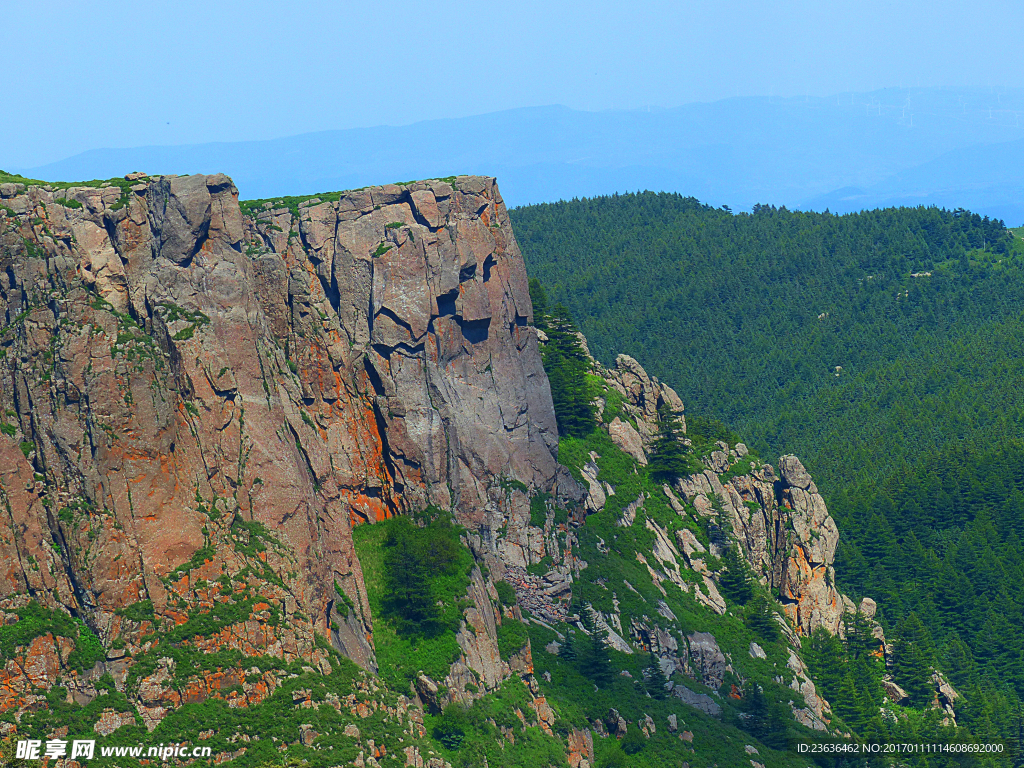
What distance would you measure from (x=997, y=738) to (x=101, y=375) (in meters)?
99.8

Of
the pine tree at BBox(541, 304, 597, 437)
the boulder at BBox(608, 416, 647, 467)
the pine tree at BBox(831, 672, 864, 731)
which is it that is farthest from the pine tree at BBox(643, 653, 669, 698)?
the boulder at BBox(608, 416, 647, 467)

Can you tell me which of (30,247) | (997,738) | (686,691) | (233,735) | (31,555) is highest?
(30,247)

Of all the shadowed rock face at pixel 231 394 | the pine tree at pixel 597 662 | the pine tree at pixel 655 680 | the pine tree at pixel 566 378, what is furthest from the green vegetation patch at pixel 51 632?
the pine tree at pixel 566 378

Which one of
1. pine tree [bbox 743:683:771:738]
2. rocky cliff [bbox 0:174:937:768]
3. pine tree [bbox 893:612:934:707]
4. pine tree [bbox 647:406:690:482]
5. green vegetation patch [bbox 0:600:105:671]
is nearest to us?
green vegetation patch [bbox 0:600:105:671]

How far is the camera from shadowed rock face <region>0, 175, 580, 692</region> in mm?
76875

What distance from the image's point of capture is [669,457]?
447 feet

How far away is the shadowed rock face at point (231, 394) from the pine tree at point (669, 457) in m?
29.1

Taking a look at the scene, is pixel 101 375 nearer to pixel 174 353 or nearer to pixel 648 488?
pixel 174 353

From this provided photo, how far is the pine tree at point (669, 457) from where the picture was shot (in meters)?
135

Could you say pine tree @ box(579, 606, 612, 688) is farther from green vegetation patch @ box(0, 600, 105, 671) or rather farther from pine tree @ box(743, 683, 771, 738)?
green vegetation patch @ box(0, 600, 105, 671)

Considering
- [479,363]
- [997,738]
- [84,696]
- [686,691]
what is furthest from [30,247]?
[997,738]

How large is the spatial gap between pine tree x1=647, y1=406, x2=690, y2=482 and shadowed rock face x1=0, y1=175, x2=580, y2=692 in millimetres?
29146

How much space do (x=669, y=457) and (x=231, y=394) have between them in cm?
6388

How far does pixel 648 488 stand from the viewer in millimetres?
132750
